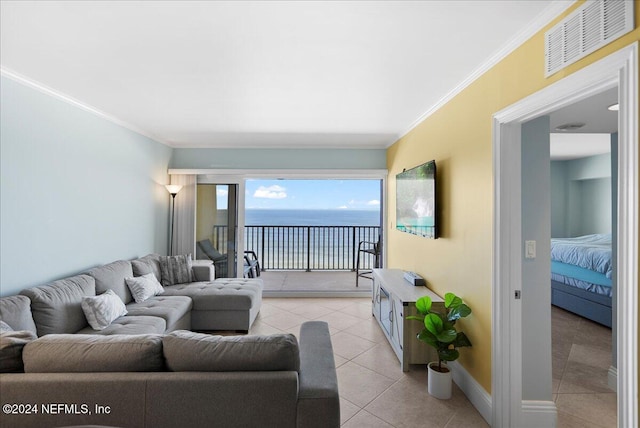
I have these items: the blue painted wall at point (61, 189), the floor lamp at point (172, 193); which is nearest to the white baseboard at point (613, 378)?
the blue painted wall at point (61, 189)

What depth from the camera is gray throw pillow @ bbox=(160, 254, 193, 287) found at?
4148mm

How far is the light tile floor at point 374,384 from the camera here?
7.25 feet

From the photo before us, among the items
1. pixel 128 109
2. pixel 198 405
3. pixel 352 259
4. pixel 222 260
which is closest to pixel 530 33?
pixel 198 405

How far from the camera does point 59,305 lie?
2514mm

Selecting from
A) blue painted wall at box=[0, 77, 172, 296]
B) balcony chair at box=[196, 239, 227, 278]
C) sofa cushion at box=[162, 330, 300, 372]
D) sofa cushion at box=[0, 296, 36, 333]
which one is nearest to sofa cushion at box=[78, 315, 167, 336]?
sofa cushion at box=[0, 296, 36, 333]

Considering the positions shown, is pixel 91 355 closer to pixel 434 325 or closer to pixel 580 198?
pixel 434 325

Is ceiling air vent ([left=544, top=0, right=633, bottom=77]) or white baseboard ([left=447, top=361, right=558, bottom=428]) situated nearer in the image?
ceiling air vent ([left=544, top=0, right=633, bottom=77])

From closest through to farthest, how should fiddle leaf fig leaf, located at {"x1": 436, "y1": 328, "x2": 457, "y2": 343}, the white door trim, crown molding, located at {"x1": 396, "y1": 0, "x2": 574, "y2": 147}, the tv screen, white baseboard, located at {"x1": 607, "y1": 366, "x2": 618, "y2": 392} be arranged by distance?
the white door trim, crown molding, located at {"x1": 396, "y1": 0, "x2": 574, "y2": 147}, fiddle leaf fig leaf, located at {"x1": 436, "y1": 328, "x2": 457, "y2": 343}, white baseboard, located at {"x1": 607, "y1": 366, "x2": 618, "y2": 392}, the tv screen

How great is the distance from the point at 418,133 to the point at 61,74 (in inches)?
136

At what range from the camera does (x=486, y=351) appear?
7.30 feet

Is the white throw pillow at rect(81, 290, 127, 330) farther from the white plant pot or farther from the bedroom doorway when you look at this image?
the bedroom doorway

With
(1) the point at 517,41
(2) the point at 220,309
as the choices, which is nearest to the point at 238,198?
(2) the point at 220,309

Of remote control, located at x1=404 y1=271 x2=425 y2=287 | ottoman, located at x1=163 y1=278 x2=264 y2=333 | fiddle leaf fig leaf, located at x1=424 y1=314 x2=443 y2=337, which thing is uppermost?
remote control, located at x1=404 y1=271 x2=425 y2=287

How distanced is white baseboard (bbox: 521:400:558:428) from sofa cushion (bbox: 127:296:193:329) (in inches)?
118
